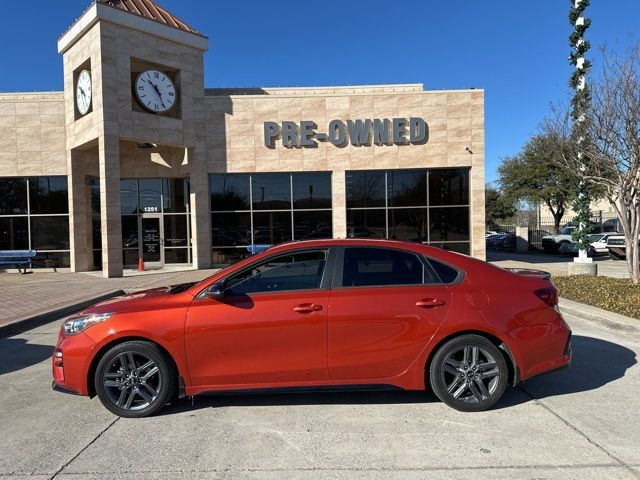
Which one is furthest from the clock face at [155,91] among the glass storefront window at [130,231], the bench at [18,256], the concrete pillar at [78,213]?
the bench at [18,256]

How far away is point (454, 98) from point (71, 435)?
18086mm

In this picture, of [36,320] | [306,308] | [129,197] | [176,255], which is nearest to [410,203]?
[176,255]

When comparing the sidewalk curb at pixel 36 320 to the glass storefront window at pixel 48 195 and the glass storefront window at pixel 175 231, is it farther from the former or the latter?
the glass storefront window at pixel 48 195

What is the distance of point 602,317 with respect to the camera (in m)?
7.77

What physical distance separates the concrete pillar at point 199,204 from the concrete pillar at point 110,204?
122 inches

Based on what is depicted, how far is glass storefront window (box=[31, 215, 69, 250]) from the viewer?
19766 mm

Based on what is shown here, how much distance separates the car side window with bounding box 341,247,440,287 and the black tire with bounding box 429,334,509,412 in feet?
2.07

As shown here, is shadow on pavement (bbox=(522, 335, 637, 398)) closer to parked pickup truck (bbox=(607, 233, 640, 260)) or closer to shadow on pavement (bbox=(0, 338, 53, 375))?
shadow on pavement (bbox=(0, 338, 53, 375))

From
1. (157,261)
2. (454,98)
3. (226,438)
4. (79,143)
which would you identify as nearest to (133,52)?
(79,143)

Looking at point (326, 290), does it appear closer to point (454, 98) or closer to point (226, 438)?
point (226, 438)

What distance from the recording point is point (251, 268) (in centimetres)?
443

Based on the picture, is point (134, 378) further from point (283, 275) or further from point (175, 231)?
point (175, 231)

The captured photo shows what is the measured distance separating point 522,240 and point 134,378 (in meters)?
32.3

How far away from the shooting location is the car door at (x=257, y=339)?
165 inches
